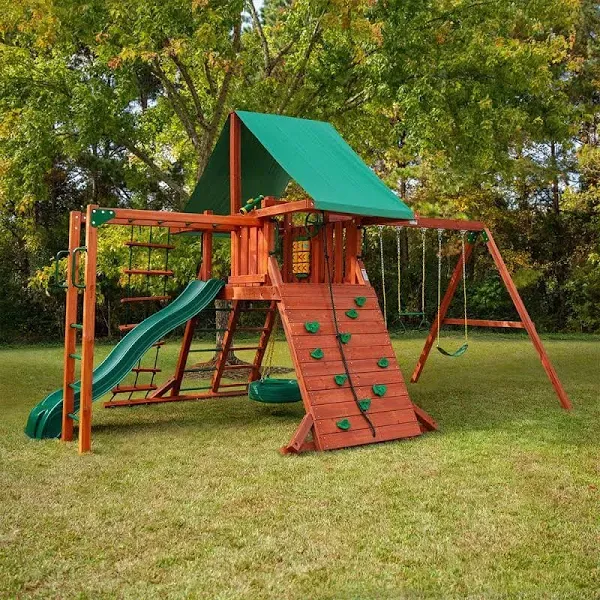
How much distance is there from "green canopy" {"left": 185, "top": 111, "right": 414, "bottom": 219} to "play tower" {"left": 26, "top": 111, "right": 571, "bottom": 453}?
0.02 metres

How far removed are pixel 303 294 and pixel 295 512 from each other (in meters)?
2.71

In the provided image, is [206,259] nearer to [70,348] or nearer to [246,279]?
[246,279]

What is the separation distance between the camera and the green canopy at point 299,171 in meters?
6.30

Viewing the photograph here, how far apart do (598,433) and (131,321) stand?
13.4 m

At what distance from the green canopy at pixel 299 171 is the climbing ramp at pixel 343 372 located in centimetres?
89

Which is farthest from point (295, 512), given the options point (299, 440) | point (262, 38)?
point (262, 38)

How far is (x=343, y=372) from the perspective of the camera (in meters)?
6.11

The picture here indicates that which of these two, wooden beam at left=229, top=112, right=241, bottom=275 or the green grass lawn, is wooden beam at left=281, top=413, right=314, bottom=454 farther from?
wooden beam at left=229, top=112, right=241, bottom=275

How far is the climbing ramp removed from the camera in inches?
225

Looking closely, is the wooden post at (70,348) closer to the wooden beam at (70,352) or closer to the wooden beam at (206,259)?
the wooden beam at (70,352)

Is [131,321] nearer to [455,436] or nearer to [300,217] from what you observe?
[300,217]

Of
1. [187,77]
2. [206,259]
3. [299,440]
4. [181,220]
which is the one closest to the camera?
[299,440]

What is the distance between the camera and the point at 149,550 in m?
3.42

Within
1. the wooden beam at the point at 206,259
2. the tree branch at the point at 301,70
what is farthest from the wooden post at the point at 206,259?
the tree branch at the point at 301,70
